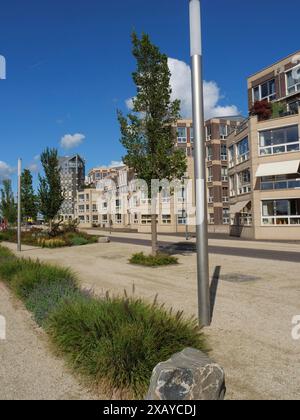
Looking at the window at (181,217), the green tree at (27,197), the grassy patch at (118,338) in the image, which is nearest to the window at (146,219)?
the window at (181,217)

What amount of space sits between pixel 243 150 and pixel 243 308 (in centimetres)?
2620

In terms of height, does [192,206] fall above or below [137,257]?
above

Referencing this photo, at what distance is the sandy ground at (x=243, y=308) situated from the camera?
4625 mm

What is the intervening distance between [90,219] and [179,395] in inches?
3483

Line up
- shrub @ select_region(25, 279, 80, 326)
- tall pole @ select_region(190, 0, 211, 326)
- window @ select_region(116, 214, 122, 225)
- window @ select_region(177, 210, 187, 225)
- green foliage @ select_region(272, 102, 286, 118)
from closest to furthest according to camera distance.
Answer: tall pole @ select_region(190, 0, 211, 326) < shrub @ select_region(25, 279, 80, 326) < green foliage @ select_region(272, 102, 286, 118) < window @ select_region(177, 210, 187, 225) < window @ select_region(116, 214, 122, 225)

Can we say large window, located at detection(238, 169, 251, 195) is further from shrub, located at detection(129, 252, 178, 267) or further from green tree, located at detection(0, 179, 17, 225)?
green tree, located at detection(0, 179, 17, 225)

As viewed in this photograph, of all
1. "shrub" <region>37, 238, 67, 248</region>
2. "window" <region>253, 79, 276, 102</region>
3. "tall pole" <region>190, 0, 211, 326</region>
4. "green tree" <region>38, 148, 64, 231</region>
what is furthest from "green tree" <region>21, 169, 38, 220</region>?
"tall pole" <region>190, 0, 211, 326</region>

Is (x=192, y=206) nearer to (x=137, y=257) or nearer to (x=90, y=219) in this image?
(x=137, y=257)

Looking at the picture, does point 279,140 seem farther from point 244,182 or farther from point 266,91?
point 266,91

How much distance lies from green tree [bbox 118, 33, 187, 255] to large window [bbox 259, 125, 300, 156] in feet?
49.5

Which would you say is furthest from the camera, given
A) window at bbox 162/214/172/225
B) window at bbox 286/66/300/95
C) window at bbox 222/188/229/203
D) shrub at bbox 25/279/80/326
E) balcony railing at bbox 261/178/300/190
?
window at bbox 222/188/229/203

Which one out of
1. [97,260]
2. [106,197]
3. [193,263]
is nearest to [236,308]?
[193,263]

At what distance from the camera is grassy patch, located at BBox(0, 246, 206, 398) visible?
4438mm
